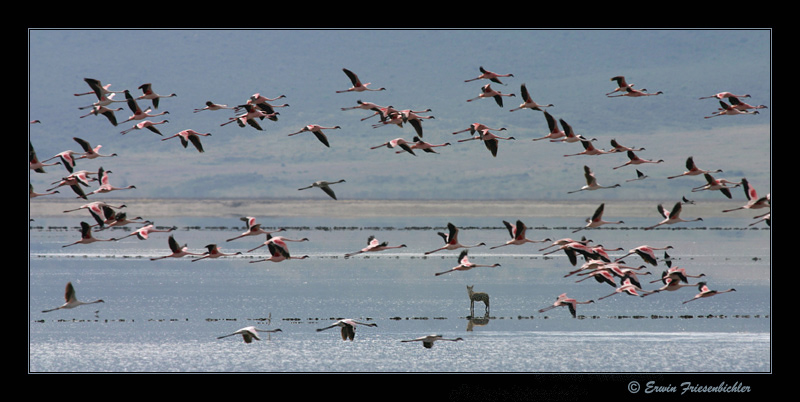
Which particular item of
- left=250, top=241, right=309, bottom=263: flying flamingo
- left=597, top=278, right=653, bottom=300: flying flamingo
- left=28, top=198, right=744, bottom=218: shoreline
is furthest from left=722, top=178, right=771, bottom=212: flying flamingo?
left=28, top=198, right=744, bottom=218: shoreline

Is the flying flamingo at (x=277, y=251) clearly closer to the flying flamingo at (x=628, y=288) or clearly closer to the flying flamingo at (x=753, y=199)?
the flying flamingo at (x=628, y=288)

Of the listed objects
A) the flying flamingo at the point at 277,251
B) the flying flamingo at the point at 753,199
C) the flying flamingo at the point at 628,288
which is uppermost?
the flying flamingo at the point at 753,199

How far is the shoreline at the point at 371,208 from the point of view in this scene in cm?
7994

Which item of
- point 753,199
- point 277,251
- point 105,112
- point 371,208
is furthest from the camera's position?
point 371,208

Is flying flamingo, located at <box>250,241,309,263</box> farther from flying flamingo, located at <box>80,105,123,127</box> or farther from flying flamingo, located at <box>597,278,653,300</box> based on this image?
flying flamingo, located at <box>597,278,653,300</box>

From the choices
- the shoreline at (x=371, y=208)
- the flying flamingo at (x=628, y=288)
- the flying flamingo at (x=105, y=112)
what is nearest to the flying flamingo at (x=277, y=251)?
the flying flamingo at (x=105, y=112)

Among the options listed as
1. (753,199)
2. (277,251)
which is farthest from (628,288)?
(277,251)

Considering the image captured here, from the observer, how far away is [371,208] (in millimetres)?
89062

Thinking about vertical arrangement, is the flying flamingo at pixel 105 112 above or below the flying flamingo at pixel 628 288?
above

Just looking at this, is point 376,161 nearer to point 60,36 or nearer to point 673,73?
point 673,73

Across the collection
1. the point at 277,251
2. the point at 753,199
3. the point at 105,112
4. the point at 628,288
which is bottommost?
the point at 628,288

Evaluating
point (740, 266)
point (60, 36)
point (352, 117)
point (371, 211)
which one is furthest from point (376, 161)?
point (740, 266)

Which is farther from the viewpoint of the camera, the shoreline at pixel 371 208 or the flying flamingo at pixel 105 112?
the shoreline at pixel 371 208

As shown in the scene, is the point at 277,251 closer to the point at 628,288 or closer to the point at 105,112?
the point at 105,112
